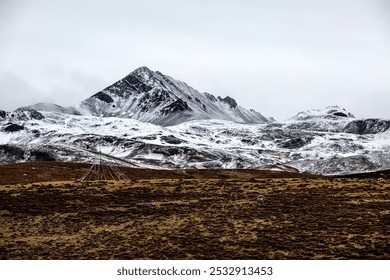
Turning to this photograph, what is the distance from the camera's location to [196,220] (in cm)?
3048

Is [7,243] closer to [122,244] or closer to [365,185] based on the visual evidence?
[122,244]

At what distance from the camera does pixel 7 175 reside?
217 feet

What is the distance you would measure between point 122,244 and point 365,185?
1036 inches

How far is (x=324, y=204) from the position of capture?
113 feet

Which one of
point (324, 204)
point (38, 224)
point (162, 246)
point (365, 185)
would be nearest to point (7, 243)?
point (38, 224)

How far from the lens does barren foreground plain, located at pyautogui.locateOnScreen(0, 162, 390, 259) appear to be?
2388 centimetres

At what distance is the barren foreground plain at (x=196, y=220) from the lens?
78.3 ft

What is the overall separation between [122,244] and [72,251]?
266 centimetres

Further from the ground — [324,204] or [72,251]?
[324,204]
